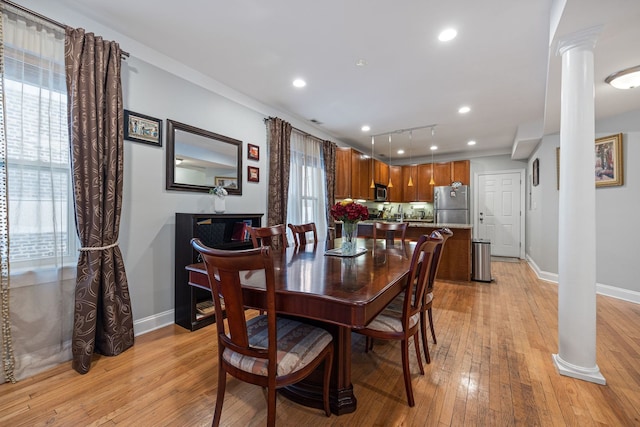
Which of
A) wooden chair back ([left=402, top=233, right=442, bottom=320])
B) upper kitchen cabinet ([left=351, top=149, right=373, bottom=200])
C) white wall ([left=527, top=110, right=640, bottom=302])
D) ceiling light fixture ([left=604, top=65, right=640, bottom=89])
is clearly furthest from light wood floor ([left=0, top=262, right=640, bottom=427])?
upper kitchen cabinet ([left=351, top=149, right=373, bottom=200])

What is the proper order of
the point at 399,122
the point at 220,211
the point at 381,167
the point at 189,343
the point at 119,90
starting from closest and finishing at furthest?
the point at 119,90, the point at 189,343, the point at 220,211, the point at 399,122, the point at 381,167

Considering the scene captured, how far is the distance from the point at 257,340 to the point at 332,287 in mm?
477

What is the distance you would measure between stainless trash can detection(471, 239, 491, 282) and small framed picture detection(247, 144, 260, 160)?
12.2 ft

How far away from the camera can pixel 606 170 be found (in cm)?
371

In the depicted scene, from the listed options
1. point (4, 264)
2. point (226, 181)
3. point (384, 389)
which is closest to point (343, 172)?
point (226, 181)

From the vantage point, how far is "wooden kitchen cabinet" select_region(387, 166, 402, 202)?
23.7 ft

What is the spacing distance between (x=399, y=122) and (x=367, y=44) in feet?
7.68

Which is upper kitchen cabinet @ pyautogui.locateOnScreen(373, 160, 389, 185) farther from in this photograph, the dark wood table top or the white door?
the dark wood table top

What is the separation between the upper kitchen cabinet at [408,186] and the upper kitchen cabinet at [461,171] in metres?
0.88

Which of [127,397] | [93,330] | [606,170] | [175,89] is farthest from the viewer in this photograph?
[606,170]

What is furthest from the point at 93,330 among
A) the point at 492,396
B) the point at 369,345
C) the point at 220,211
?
the point at 492,396

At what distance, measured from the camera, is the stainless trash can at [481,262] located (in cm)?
438

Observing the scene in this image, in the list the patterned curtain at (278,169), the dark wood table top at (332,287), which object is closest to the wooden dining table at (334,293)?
the dark wood table top at (332,287)

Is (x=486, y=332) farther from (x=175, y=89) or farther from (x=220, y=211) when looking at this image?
(x=175, y=89)
